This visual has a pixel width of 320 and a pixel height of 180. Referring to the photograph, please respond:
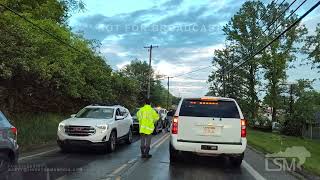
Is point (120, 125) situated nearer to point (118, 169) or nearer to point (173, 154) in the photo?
point (173, 154)

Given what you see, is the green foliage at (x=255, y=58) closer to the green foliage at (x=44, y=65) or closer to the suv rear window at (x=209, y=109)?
the green foliage at (x=44, y=65)

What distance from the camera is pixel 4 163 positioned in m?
9.47

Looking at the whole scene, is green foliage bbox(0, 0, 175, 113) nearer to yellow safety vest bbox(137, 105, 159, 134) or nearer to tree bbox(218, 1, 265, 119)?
yellow safety vest bbox(137, 105, 159, 134)

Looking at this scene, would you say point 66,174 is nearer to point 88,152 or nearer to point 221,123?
point 221,123

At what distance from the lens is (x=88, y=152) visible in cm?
1691

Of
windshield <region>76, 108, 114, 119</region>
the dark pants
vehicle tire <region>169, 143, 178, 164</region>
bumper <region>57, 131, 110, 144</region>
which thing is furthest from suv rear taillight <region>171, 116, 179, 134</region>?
windshield <region>76, 108, 114, 119</region>

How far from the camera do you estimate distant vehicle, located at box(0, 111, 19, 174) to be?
29.9ft

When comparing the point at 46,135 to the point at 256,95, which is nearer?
the point at 46,135

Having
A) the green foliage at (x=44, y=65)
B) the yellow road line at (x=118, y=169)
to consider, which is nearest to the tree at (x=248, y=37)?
the green foliage at (x=44, y=65)

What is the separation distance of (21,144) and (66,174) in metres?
7.20

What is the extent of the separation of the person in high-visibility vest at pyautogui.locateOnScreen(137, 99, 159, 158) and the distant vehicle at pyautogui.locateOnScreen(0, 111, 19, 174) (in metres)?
6.15

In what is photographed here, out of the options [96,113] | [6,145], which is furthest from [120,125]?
[6,145]

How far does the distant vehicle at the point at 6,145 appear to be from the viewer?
9.12 m

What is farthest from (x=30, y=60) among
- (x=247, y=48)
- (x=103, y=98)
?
(x=247, y=48)
